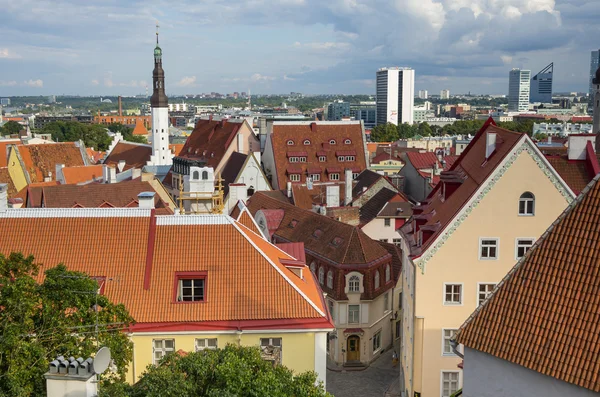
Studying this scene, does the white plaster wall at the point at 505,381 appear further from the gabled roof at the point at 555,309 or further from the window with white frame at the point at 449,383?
the window with white frame at the point at 449,383

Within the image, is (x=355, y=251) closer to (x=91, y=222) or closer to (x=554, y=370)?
(x=91, y=222)

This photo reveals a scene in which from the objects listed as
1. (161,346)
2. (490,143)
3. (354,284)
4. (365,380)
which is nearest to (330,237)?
(354,284)

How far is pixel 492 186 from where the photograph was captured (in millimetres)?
31203

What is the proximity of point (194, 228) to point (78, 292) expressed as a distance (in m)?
9.47

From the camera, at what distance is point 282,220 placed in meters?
56.0

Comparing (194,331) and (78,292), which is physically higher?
(78,292)

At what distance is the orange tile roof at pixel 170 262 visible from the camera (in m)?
26.9

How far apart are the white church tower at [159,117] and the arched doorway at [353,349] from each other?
7398 cm

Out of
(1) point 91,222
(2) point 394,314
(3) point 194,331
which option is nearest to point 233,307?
(3) point 194,331

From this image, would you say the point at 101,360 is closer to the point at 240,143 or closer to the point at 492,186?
the point at 492,186

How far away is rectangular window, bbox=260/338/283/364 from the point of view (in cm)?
2324

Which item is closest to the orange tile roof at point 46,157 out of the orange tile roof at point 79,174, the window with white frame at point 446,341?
the orange tile roof at point 79,174

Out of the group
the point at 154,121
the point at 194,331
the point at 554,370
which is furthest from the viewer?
the point at 154,121

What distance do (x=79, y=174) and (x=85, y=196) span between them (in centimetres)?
2164
